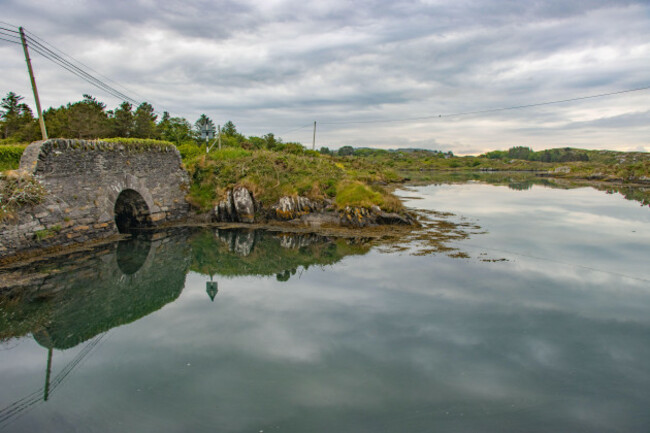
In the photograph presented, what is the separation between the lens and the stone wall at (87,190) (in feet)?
41.0

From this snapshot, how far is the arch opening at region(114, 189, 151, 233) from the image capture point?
18.1 m

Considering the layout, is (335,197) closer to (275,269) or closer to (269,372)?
(275,269)

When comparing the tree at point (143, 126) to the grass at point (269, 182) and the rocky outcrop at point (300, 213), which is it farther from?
the rocky outcrop at point (300, 213)

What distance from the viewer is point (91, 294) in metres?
10.0

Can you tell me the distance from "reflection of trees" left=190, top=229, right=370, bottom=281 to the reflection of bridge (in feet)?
3.41

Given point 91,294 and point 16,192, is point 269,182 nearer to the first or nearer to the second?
point 16,192

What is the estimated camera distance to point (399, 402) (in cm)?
558

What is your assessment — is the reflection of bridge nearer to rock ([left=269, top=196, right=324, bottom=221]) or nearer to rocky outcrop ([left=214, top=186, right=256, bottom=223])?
rocky outcrop ([left=214, top=186, right=256, bottom=223])

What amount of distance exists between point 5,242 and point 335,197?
1360 centimetres

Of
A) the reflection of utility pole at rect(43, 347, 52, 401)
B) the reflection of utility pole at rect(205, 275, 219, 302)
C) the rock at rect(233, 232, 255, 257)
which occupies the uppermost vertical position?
the reflection of utility pole at rect(43, 347, 52, 401)

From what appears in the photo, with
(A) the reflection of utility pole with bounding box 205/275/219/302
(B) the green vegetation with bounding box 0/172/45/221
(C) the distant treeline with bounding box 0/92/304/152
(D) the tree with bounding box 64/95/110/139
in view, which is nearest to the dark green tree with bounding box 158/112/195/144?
(C) the distant treeline with bounding box 0/92/304/152

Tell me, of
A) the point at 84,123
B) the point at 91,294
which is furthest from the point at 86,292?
the point at 84,123

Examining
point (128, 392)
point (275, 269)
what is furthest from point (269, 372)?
point (275, 269)

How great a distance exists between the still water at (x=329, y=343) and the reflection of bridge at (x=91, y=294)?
Result: 2.2 inches
